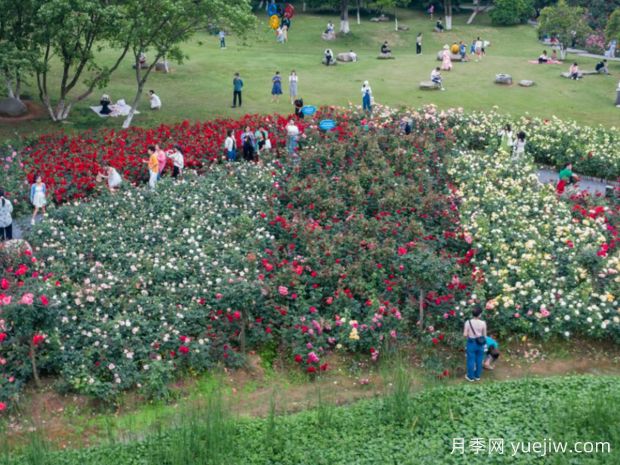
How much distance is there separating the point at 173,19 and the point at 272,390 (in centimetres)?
1490

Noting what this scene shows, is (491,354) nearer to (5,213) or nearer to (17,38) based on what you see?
(5,213)

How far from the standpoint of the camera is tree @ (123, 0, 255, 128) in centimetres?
2197

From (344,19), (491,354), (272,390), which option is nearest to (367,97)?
(491,354)

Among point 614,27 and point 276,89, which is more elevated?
point 614,27

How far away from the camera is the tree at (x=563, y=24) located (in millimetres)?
38250

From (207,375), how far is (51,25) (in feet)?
46.8

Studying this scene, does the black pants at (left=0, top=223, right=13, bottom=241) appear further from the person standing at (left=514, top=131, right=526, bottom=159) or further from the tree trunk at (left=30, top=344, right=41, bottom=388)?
the person standing at (left=514, top=131, right=526, bottom=159)

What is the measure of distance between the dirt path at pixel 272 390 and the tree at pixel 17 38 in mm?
12576

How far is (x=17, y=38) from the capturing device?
21938 mm

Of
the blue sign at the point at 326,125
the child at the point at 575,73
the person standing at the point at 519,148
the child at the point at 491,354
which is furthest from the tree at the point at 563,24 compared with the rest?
the child at the point at 491,354

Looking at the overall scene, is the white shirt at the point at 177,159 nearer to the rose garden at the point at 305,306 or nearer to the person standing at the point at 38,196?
the rose garden at the point at 305,306

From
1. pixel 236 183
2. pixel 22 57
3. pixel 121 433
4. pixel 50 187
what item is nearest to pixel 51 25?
pixel 22 57

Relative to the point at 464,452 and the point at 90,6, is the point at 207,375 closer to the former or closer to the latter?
the point at 464,452

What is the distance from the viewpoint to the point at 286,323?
12625 millimetres
